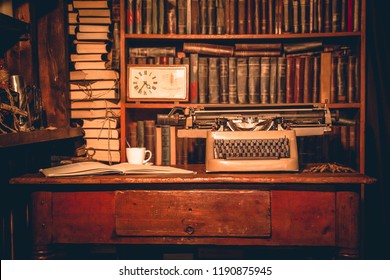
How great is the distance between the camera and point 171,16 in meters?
2.44

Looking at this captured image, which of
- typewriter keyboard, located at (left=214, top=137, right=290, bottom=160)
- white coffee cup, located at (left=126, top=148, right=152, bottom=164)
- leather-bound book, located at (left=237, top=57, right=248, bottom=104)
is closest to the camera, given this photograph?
typewriter keyboard, located at (left=214, top=137, right=290, bottom=160)

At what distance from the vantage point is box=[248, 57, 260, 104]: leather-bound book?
244 cm

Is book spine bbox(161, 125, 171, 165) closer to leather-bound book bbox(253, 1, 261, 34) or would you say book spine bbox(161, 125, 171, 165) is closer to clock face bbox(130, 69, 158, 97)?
clock face bbox(130, 69, 158, 97)

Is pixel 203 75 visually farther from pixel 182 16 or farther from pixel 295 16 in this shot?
pixel 295 16

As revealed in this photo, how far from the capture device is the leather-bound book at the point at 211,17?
2424mm

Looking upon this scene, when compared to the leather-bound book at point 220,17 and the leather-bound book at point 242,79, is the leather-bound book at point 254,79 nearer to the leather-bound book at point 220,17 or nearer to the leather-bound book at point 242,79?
the leather-bound book at point 242,79

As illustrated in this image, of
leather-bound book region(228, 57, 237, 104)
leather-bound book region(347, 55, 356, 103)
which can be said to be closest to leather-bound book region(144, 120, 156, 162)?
leather-bound book region(228, 57, 237, 104)

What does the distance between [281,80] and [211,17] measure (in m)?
0.55

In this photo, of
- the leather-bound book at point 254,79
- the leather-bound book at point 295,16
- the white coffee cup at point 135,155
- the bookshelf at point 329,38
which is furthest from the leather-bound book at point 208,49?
the white coffee cup at point 135,155

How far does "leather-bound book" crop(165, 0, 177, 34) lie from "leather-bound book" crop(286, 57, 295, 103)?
0.70 meters

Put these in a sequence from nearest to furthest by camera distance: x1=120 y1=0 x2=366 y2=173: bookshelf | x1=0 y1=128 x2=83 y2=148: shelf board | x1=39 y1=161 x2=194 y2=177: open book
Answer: x1=0 y1=128 x2=83 y2=148: shelf board, x1=39 y1=161 x2=194 y2=177: open book, x1=120 y1=0 x2=366 y2=173: bookshelf

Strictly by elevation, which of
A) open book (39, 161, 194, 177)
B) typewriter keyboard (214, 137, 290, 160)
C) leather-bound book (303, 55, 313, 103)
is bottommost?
open book (39, 161, 194, 177)

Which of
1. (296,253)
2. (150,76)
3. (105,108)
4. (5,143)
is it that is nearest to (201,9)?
(150,76)
